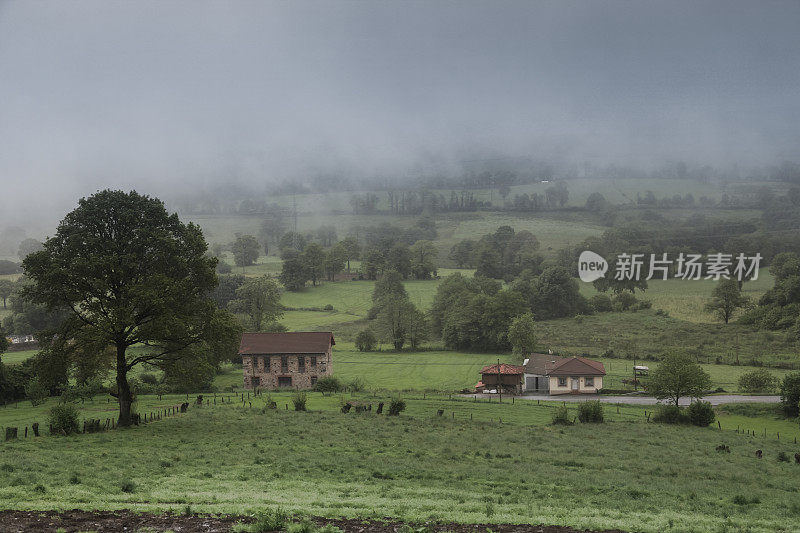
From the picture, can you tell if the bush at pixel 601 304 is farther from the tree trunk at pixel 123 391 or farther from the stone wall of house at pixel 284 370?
the tree trunk at pixel 123 391

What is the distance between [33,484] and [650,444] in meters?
34.1

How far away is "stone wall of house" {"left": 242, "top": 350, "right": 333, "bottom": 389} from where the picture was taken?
74188 millimetres

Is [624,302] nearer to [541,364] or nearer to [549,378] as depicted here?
[541,364]

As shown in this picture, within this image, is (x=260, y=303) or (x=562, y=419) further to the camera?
(x=260, y=303)

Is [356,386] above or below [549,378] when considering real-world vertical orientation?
above

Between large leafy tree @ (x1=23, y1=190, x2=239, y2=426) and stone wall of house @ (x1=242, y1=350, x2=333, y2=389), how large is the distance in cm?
3768

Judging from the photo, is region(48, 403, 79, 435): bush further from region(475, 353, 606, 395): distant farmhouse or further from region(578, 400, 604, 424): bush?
region(475, 353, 606, 395): distant farmhouse

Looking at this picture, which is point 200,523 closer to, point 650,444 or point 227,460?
point 227,460

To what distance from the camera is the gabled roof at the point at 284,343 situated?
244 ft

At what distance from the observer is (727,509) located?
2005 cm

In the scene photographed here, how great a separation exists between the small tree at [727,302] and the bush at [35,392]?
11889 cm

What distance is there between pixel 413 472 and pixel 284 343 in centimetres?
5338

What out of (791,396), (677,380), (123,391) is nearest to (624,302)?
(791,396)

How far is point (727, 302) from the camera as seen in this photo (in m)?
120
